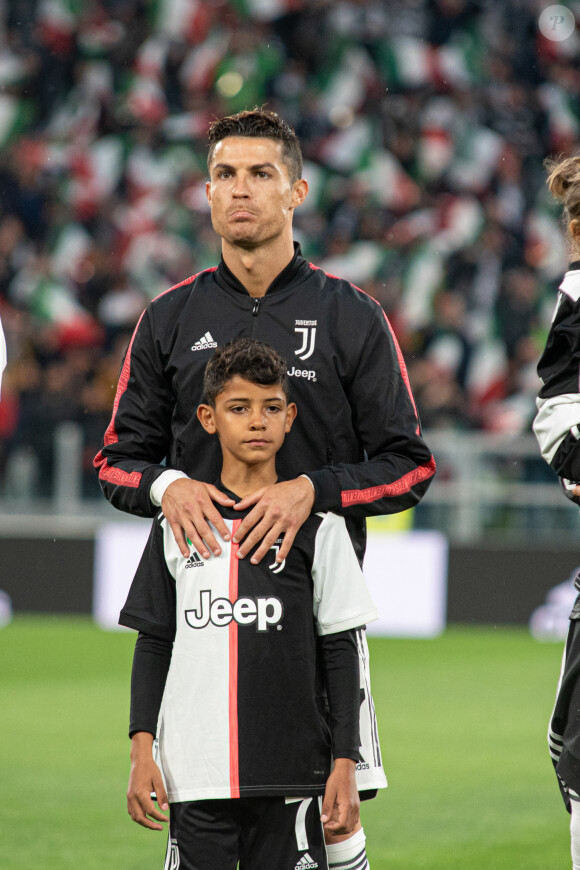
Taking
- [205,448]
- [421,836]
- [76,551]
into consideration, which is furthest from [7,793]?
[76,551]

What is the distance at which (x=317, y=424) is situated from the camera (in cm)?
297

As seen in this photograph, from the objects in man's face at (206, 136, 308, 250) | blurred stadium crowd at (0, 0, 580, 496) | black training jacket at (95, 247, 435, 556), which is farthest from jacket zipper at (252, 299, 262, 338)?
blurred stadium crowd at (0, 0, 580, 496)

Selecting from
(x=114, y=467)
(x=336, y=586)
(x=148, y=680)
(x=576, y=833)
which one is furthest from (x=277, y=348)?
(x=576, y=833)

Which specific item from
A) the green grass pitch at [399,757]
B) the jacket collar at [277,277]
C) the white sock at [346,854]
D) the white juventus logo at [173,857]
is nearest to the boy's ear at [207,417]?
the jacket collar at [277,277]

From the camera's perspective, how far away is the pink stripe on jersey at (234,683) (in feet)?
→ 8.57

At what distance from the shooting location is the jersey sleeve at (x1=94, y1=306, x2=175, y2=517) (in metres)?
3.02

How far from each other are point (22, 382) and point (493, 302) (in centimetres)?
493

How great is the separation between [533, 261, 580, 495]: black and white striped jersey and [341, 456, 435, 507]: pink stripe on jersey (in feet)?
1.08

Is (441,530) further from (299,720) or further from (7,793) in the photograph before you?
(299,720)

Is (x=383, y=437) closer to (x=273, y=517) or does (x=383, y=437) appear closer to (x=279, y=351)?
(x=279, y=351)

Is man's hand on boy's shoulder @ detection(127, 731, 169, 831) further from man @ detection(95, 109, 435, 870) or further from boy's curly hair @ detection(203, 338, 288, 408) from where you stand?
boy's curly hair @ detection(203, 338, 288, 408)

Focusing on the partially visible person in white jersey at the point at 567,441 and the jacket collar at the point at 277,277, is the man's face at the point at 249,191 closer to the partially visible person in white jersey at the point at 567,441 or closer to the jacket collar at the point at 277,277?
the jacket collar at the point at 277,277

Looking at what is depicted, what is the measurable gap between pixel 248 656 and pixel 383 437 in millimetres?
648

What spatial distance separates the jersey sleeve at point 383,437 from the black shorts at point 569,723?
481 mm
